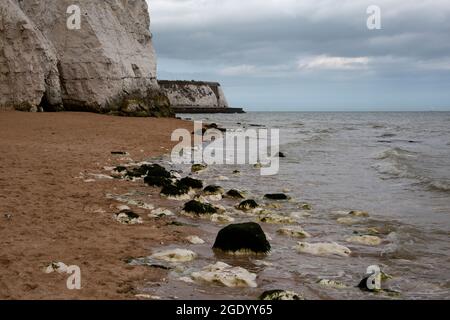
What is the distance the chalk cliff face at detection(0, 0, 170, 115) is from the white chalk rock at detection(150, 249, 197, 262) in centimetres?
2507

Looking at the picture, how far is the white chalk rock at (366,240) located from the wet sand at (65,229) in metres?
2.59

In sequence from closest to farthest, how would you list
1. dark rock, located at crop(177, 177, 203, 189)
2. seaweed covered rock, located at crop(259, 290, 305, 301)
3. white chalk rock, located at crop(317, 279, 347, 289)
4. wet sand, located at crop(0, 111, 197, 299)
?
seaweed covered rock, located at crop(259, 290, 305, 301), wet sand, located at crop(0, 111, 197, 299), white chalk rock, located at crop(317, 279, 347, 289), dark rock, located at crop(177, 177, 203, 189)

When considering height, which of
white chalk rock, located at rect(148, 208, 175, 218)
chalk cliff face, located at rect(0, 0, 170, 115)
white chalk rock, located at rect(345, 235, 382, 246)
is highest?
chalk cliff face, located at rect(0, 0, 170, 115)

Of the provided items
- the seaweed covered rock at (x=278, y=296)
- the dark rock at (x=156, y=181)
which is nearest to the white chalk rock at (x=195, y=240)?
the seaweed covered rock at (x=278, y=296)

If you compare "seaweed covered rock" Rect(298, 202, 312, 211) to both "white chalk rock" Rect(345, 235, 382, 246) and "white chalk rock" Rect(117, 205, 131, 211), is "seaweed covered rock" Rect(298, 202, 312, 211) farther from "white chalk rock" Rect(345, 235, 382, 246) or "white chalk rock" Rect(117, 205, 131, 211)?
"white chalk rock" Rect(117, 205, 131, 211)

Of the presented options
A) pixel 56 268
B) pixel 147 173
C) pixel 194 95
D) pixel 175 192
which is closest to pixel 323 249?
pixel 56 268

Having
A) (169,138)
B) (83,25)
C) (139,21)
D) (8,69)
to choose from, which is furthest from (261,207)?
(139,21)

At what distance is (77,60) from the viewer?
106ft

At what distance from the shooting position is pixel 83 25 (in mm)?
32594

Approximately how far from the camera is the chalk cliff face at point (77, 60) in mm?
27719

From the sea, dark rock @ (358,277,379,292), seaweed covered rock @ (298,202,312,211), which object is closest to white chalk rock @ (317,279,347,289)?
the sea

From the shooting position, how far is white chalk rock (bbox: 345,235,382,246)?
7234 millimetres

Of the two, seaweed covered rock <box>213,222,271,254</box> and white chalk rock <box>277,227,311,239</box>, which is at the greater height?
seaweed covered rock <box>213,222,271,254</box>
